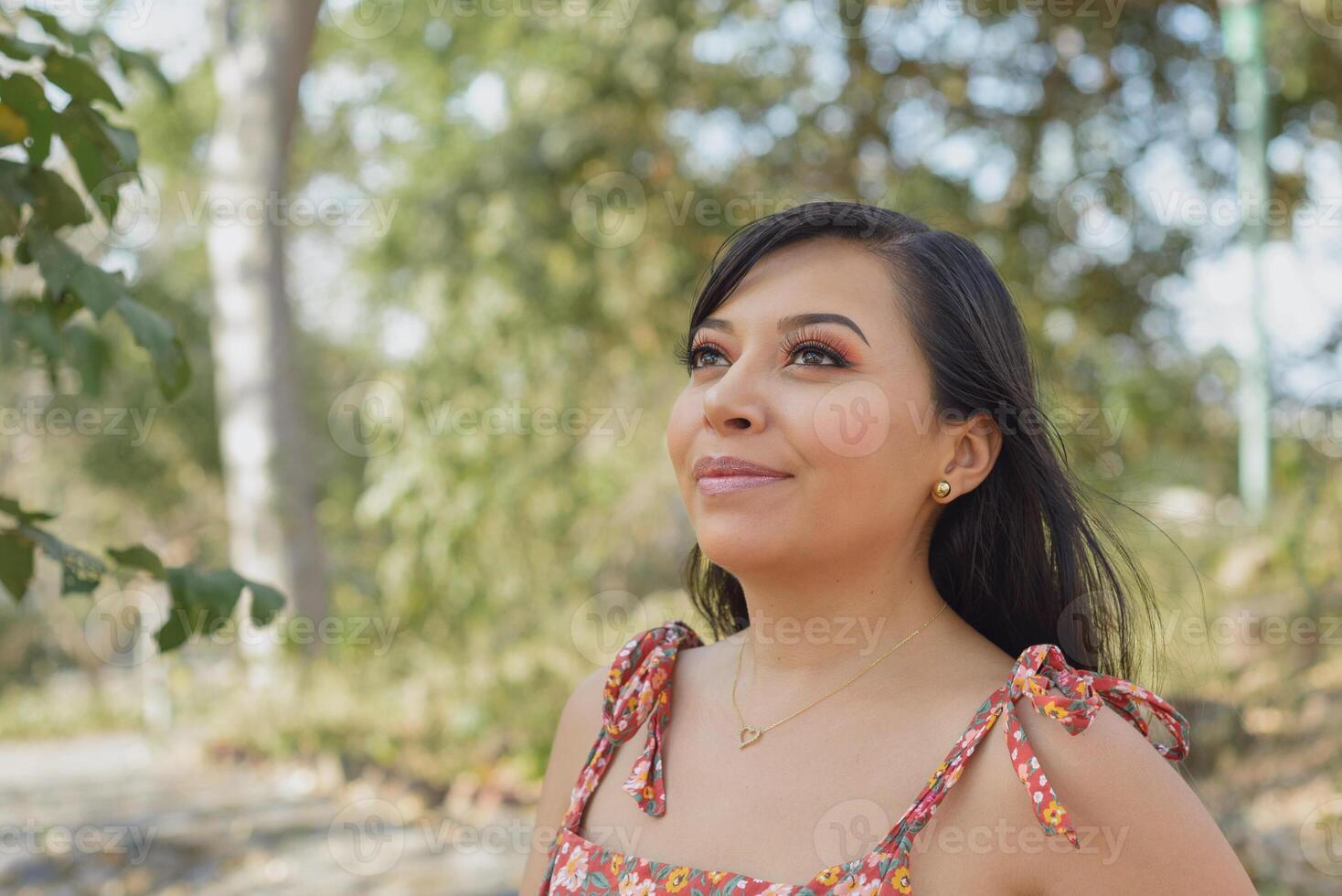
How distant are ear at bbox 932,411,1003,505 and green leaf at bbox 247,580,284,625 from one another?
34.4 inches

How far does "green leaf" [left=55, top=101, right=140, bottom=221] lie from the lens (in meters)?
1.52

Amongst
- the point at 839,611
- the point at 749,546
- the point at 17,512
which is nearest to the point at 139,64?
the point at 17,512

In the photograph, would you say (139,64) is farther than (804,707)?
Yes

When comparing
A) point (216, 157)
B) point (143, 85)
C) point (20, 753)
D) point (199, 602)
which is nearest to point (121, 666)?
point (20, 753)

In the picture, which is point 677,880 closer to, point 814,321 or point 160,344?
point 814,321

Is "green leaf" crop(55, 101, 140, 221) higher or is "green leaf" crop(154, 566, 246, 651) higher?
"green leaf" crop(55, 101, 140, 221)

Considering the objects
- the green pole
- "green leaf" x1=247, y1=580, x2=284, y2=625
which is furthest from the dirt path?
the green pole

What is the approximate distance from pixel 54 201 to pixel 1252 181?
17.4 ft

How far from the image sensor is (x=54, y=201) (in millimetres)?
1562

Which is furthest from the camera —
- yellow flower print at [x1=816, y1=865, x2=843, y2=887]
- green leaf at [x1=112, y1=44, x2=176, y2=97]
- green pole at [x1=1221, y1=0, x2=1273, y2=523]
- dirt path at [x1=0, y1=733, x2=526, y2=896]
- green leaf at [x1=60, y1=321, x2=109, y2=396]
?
green pole at [x1=1221, y1=0, x2=1273, y2=523]

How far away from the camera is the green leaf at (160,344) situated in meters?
1.57

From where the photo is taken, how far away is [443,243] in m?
6.23

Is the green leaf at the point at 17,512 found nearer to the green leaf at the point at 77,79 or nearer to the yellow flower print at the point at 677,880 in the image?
the green leaf at the point at 77,79

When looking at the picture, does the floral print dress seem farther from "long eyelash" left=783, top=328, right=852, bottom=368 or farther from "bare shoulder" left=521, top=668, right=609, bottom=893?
"long eyelash" left=783, top=328, right=852, bottom=368
